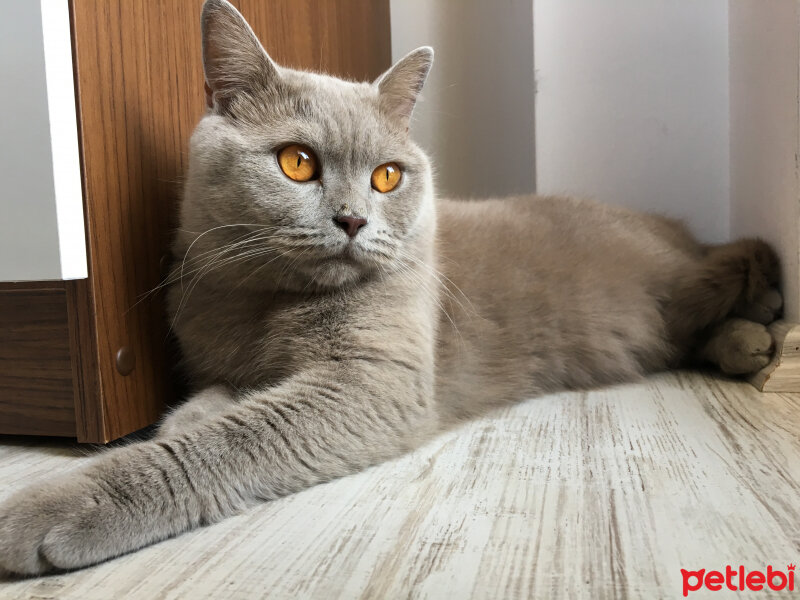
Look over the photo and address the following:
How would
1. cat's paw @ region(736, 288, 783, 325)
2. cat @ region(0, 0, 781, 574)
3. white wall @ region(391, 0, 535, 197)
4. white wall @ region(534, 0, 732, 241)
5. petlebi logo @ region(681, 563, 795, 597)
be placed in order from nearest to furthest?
1. petlebi logo @ region(681, 563, 795, 597)
2. cat @ region(0, 0, 781, 574)
3. cat's paw @ region(736, 288, 783, 325)
4. white wall @ region(534, 0, 732, 241)
5. white wall @ region(391, 0, 535, 197)

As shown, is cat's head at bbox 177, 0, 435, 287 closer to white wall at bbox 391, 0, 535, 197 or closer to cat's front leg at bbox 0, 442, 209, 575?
cat's front leg at bbox 0, 442, 209, 575

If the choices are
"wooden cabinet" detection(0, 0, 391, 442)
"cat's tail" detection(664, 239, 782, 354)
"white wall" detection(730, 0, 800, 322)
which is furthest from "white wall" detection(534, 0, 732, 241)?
"wooden cabinet" detection(0, 0, 391, 442)

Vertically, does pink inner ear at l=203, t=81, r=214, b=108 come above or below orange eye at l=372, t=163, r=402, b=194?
above

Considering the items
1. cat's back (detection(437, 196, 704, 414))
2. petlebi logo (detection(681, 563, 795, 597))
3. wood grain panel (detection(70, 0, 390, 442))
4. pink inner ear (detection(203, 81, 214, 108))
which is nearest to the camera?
petlebi logo (detection(681, 563, 795, 597))

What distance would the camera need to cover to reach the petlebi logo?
2.31 feet

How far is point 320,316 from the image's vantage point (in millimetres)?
1196

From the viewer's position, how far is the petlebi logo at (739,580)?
0.70 metres

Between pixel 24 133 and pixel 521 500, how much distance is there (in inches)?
36.2

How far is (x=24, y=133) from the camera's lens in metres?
1.06

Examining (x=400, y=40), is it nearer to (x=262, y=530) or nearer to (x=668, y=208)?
(x=668, y=208)

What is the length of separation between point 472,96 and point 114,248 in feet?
5.32

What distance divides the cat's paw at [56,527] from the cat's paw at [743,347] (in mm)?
1340

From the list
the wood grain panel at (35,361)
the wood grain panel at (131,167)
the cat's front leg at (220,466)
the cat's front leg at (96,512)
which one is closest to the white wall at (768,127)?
the cat's front leg at (220,466)

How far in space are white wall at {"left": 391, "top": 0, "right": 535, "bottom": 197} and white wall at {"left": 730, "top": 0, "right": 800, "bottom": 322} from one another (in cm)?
64
